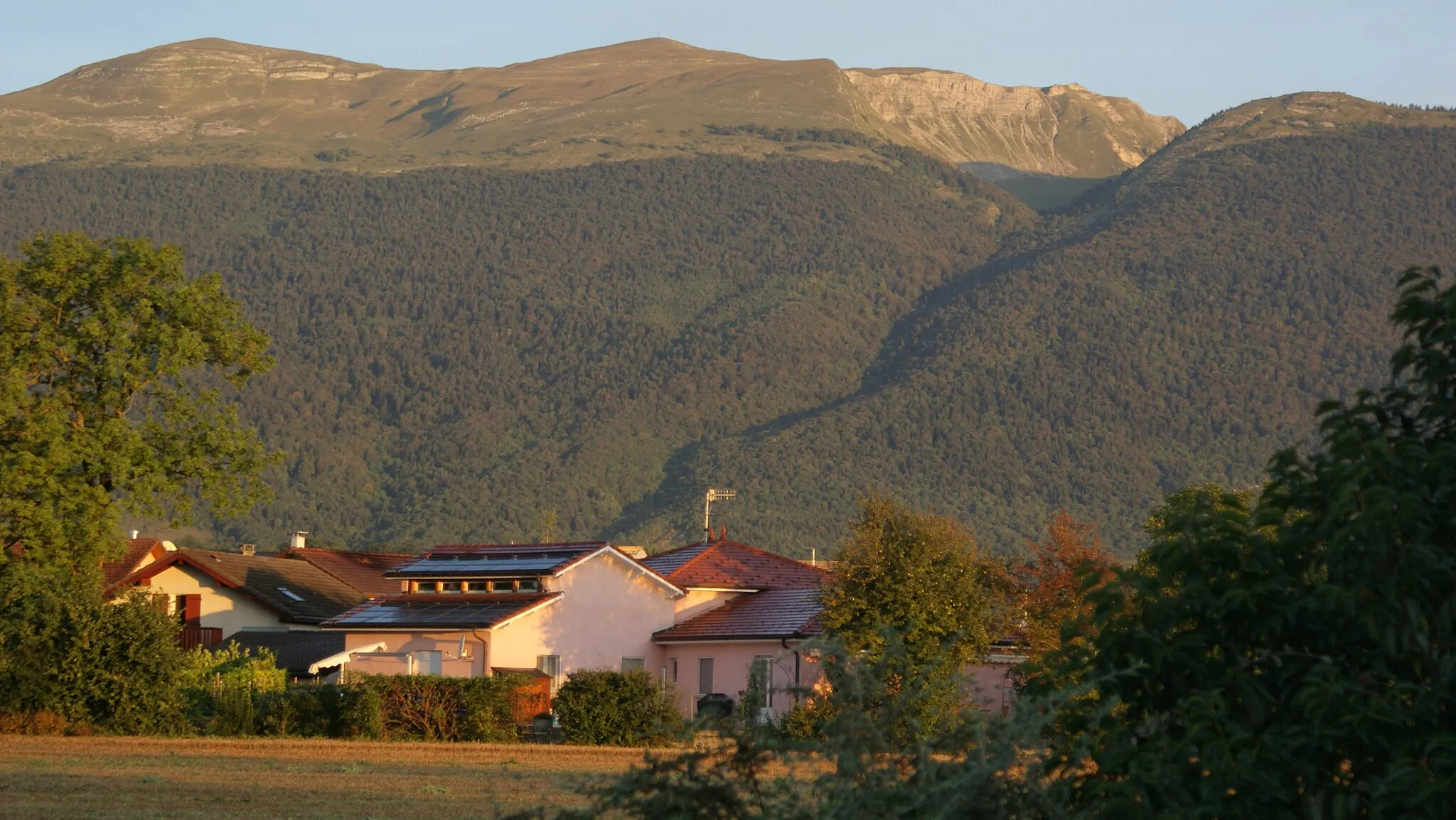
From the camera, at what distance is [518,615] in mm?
46000

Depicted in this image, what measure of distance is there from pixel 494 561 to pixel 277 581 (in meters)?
15.0

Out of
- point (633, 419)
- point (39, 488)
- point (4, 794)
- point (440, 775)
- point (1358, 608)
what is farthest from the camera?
point (633, 419)

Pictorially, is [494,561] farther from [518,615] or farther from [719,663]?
[719,663]

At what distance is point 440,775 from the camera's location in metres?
25.6

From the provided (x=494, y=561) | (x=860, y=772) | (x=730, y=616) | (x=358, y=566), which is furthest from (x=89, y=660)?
(x=358, y=566)

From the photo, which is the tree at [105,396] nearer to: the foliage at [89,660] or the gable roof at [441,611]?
the foliage at [89,660]

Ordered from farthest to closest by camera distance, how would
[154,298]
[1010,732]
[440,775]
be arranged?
[154,298]
[440,775]
[1010,732]

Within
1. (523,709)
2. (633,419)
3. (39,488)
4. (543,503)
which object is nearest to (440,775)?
(523,709)

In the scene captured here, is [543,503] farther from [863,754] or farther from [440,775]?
[863,754]

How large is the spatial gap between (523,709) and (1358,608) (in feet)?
111

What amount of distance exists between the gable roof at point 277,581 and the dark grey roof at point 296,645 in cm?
204

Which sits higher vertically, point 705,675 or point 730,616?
point 730,616

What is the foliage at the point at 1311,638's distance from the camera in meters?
6.67

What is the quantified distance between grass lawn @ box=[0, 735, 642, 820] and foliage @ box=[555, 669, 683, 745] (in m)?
2.75
